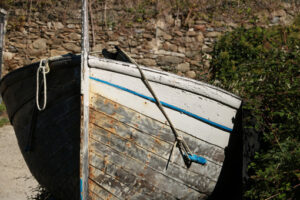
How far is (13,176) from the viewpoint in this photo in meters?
4.15

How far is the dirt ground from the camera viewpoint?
146 inches

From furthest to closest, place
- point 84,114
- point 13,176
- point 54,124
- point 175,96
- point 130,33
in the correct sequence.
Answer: point 130,33 < point 13,176 < point 54,124 < point 175,96 < point 84,114

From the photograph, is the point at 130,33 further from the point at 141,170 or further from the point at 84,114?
the point at 141,170

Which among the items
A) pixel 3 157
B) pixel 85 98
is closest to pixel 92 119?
pixel 85 98

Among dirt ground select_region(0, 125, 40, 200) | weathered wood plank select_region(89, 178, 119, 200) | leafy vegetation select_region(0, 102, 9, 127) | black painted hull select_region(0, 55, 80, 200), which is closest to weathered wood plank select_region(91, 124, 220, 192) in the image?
black painted hull select_region(0, 55, 80, 200)

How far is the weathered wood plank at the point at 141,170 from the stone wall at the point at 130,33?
390cm

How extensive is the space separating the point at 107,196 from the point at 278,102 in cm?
180

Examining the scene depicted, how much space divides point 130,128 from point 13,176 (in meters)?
2.56

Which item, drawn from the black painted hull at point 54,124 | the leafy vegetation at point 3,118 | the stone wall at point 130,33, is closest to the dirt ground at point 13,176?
the leafy vegetation at point 3,118

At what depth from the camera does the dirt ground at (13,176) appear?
Answer: 3.71 m

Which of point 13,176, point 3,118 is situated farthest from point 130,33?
point 13,176

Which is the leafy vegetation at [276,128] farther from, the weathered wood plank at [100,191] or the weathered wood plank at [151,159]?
the weathered wood plank at [100,191]

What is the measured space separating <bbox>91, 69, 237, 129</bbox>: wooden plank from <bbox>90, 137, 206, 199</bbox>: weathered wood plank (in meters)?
0.57

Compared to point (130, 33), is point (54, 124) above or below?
below
